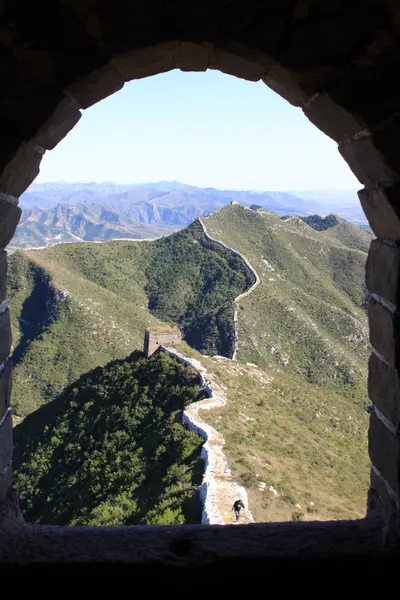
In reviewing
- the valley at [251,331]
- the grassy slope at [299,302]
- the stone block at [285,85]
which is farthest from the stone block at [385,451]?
the grassy slope at [299,302]

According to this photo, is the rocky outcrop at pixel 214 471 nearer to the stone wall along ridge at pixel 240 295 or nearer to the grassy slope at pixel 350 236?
the stone wall along ridge at pixel 240 295

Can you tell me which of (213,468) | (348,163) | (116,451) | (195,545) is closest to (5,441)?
(195,545)

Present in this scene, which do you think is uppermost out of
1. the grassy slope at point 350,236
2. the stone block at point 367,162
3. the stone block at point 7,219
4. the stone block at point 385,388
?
the grassy slope at point 350,236

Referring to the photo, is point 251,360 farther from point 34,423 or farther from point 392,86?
point 392,86

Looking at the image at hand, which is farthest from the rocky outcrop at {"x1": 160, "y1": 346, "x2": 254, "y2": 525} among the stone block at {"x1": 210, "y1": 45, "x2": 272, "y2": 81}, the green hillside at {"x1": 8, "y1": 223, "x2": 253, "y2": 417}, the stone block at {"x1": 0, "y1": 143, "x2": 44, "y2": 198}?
the green hillside at {"x1": 8, "y1": 223, "x2": 253, "y2": 417}

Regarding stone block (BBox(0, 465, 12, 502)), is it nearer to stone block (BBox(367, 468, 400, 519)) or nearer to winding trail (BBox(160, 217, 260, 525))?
stone block (BBox(367, 468, 400, 519))

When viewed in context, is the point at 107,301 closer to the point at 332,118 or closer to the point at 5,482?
the point at 5,482

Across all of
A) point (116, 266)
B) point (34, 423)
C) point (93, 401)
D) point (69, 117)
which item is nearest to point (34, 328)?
point (116, 266)
